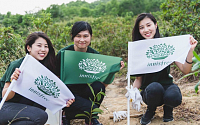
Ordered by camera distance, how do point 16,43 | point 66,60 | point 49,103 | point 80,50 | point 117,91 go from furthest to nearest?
point 16,43 < point 117,91 < point 80,50 < point 66,60 < point 49,103

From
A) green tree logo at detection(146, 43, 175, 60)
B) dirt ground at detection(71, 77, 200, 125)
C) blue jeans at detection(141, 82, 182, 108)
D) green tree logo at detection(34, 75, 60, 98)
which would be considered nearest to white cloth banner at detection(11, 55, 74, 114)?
green tree logo at detection(34, 75, 60, 98)

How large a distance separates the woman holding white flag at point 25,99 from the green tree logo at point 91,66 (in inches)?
12.5

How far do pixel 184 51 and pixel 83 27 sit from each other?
112 cm

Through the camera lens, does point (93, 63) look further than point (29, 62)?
Yes

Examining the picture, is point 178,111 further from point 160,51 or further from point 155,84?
point 160,51

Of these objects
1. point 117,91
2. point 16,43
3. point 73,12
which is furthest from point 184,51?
point 73,12

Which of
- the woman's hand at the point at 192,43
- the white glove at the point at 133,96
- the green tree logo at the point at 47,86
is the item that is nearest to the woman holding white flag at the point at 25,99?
the green tree logo at the point at 47,86

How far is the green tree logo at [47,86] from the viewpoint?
6.67 ft

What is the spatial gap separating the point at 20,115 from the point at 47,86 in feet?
1.17

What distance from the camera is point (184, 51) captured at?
2.28 metres

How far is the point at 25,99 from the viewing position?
2227mm

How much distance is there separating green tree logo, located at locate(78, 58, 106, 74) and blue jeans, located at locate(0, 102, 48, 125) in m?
0.67

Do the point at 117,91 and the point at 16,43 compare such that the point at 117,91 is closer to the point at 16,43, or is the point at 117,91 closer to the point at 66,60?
the point at 66,60

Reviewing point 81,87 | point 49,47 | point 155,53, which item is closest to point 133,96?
point 155,53
